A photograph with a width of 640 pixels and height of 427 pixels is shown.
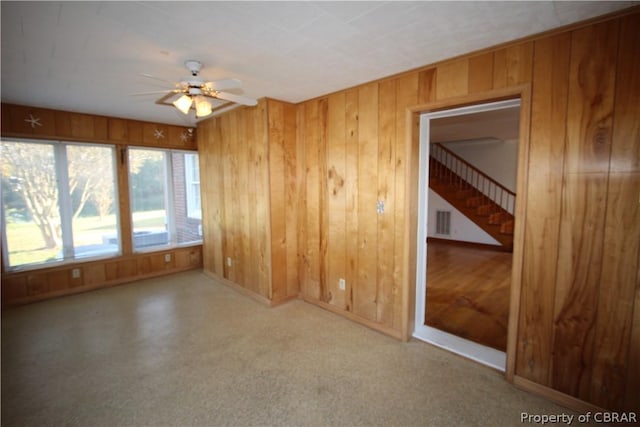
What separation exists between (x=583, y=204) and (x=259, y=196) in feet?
9.90

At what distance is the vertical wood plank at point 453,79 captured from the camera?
231cm

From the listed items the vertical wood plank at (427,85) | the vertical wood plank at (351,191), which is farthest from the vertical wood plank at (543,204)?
the vertical wood plank at (351,191)

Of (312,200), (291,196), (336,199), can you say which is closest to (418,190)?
(336,199)

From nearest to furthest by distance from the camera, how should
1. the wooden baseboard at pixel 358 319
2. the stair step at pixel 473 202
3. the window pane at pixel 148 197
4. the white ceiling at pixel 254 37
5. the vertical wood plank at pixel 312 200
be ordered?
the white ceiling at pixel 254 37
the wooden baseboard at pixel 358 319
the vertical wood plank at pixel 312 200
the window pane at pixel 148 197
the stair step at pixel 473 202

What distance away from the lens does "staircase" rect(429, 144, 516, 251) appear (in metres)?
6.63

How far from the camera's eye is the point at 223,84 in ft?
7.07

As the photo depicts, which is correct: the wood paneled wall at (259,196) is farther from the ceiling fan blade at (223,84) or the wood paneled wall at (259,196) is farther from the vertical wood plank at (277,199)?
the ceiling fan blade at (223,84)

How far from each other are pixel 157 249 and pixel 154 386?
305 cm

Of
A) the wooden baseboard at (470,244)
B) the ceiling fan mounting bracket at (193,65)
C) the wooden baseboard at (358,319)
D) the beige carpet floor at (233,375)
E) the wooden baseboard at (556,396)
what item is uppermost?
the ceiling fan mounting bracket at (193,65)

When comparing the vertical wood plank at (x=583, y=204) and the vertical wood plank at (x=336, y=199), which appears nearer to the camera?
the vertical wood plank at (x=583, y=204)

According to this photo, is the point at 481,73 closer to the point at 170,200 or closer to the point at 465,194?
the point at 170,200

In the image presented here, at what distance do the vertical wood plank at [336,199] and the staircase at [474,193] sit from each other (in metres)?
4.88

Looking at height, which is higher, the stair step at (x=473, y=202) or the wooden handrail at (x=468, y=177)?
the wooden handrail at (x=468, y=177)

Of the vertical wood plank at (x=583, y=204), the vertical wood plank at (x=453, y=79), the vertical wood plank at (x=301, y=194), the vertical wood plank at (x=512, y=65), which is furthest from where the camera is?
the vertical wood plank at (x=301, y=194)
